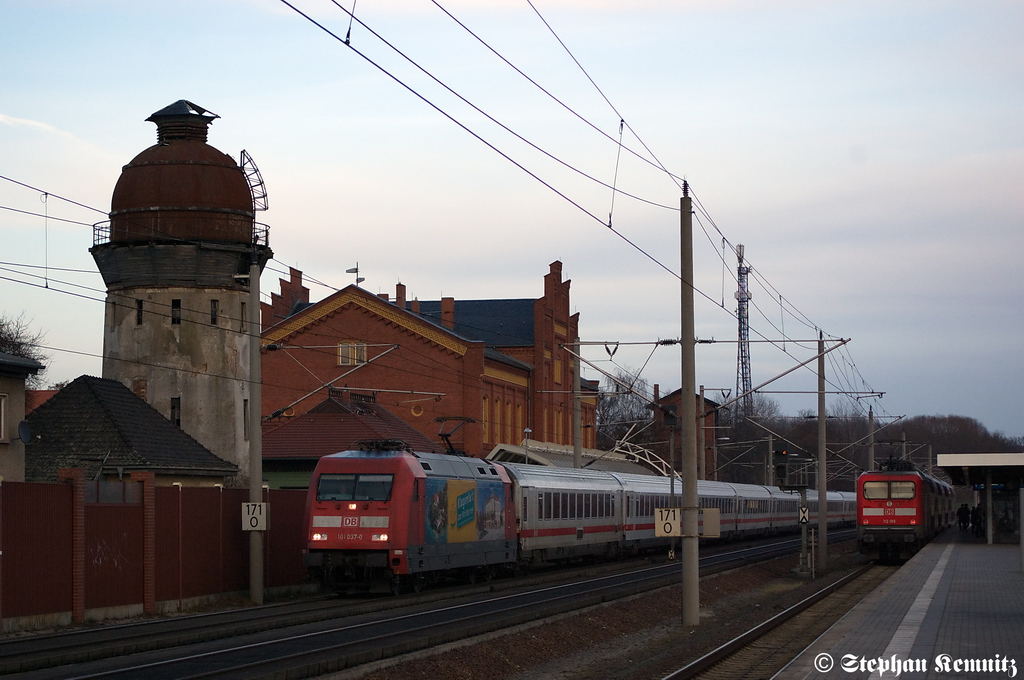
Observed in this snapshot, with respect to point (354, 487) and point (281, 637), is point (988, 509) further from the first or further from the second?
point (281, 637)

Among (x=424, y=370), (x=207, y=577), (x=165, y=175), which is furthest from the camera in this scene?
(x=424, y=370)

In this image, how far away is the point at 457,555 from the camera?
89.6ft

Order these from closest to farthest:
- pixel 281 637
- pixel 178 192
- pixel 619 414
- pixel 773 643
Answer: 1. pixel 281 637
2. pixel 773 643
3. pixel 178 192
4. pixel 619 414

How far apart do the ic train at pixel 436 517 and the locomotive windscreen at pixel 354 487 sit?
0.02 meters

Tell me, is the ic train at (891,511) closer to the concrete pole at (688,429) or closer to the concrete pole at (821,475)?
the concrete pole at (821,475)

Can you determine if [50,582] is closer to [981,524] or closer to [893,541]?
[893,541]

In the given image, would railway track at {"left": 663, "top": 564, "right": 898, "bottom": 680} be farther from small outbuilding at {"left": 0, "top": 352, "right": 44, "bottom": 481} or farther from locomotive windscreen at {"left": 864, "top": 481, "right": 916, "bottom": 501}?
Answer: small outbuilding at {"left": 0, "top": 352, "right": 44, "bottom": 481}

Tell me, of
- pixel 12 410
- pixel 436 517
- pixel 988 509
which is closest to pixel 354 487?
pixel 436 517

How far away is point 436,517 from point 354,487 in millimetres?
2087

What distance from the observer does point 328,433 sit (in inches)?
1866

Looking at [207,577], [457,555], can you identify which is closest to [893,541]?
[457,555]

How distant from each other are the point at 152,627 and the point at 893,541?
90.5 feet

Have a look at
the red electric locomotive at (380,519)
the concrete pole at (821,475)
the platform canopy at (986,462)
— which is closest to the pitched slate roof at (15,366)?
the red electric locomotive at (380,519)

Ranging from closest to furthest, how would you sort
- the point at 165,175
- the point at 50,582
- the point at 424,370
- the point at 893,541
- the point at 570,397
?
1. the point at 50,582
2. the point at 893,541
3. the point at 165,175
4. the point at 424,370
5. the point at 570,397
